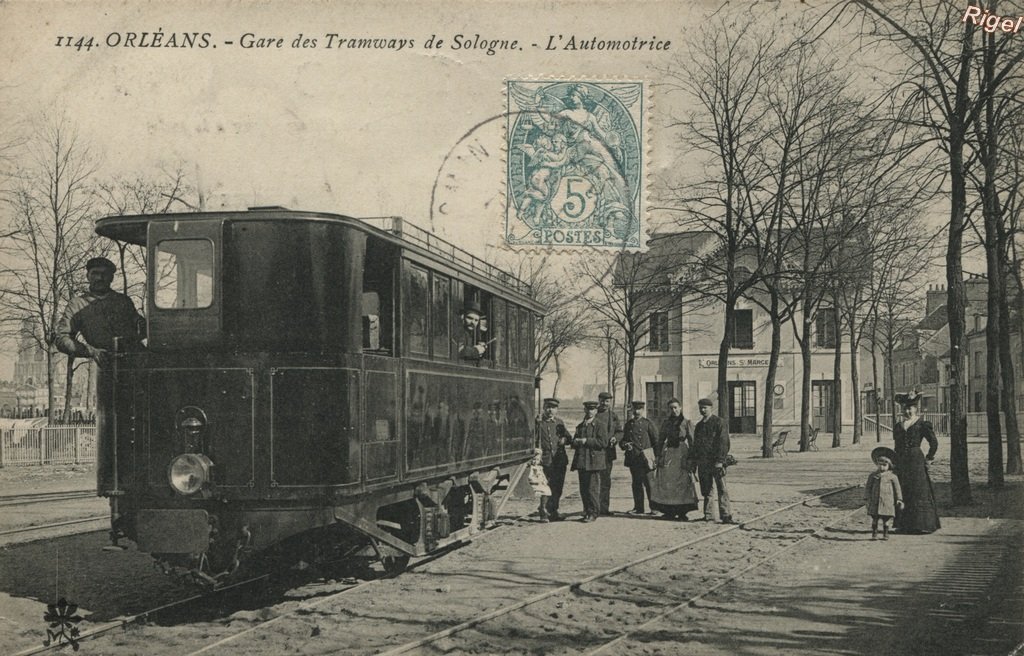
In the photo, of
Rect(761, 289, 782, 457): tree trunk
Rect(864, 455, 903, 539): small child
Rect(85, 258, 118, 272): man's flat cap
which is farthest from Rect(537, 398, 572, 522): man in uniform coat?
Rect(761, 289, 782, 457): tree trunk

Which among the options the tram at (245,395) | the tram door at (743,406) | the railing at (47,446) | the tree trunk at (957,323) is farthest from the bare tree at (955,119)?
the tram door at (743,406)

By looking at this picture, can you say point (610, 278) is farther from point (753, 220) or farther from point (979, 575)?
point (979, 575)

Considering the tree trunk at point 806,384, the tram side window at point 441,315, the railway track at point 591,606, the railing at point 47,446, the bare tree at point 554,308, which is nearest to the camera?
the railway track at point 591,606

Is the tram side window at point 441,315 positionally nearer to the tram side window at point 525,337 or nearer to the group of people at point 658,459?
the tram side window at point 525,337

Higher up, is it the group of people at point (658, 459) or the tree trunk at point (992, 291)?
the tree trunk at point (992, 291)

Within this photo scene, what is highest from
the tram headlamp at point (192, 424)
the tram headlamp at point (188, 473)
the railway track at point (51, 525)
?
the tram headlamp at point (192, 424)

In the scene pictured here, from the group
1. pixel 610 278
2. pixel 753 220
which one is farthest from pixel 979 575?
pixel 610 278

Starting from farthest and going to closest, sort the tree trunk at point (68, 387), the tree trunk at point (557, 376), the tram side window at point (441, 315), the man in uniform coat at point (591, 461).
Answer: the tree trunk at point (557, 376) < the man in uniform coat at point (591, 461) < the tree trunk at point (68, 387) < the tram side window at point (441, 315)

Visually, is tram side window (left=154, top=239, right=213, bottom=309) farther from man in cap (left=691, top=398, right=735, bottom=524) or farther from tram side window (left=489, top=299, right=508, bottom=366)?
man in cap (left=691, top=398, right=735, bottom=524)
